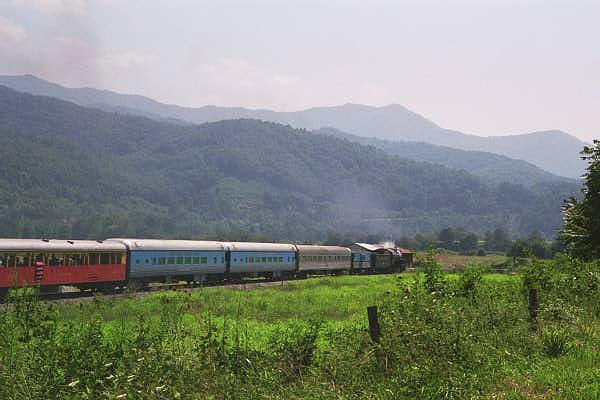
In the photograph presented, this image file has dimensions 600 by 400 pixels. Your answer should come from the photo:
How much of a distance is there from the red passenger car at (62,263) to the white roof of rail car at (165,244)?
0.98 meters

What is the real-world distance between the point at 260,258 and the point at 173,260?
38.8 feet

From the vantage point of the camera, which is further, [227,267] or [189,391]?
[227,267]

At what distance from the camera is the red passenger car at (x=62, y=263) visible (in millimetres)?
27047

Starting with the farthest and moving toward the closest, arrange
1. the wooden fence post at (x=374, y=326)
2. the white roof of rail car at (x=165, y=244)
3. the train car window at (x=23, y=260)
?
the white roof of rail car at (x=165, y=244), the train car window at (x=23, y=260), the wooden fence post at (x=374, y=326)

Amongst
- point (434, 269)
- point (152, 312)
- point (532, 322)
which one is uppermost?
point (434, 269)

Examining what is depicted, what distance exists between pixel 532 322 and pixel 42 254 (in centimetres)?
2346

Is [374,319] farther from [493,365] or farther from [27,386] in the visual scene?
[27,386]

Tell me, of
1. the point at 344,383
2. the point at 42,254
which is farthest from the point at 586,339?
the point at 42,254

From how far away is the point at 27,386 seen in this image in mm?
8562

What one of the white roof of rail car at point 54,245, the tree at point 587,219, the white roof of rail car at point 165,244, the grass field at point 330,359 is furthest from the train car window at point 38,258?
the tree at point 587,219

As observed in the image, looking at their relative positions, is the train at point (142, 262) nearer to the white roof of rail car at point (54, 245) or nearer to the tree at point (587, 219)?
the white roof of rail car at point (54, 245)

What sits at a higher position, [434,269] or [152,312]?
[434,269]

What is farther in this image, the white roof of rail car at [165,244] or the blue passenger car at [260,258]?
the blue passenger car at [260,258]

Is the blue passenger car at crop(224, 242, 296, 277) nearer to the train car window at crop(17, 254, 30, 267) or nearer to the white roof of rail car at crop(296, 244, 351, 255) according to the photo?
the white roof of rail car at crop(296, 244, 351, 255)
